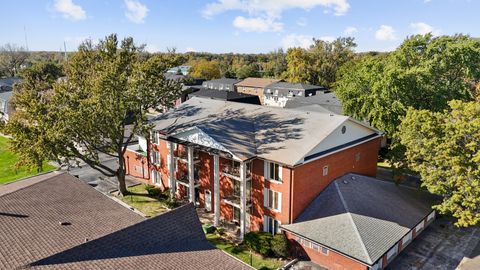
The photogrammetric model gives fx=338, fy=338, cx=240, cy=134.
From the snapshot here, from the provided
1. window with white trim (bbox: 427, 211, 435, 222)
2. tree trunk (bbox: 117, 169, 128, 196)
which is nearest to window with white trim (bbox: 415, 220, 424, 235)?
window with white trim (bbox: 427, 211, 435, 222)

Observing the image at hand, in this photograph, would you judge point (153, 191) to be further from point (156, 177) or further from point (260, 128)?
point (260, 128)

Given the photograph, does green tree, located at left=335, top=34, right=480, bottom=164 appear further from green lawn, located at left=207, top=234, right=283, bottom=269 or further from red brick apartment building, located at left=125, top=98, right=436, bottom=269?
green lawn, located at left=207, top=234, right=283, bottom=269

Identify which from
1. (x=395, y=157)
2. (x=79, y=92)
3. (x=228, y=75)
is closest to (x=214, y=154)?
(x=79, y=92)

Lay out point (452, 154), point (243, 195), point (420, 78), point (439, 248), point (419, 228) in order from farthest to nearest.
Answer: point (420, 78), point (419, 228), point (243, 195), point (439, 248), point (452, 154)

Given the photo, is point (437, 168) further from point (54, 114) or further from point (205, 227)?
point (54, 114)

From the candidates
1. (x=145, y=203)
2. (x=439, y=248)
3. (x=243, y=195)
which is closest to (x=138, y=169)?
(x=145, y=203)

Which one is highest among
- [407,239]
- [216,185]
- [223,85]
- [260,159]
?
[223,85]
